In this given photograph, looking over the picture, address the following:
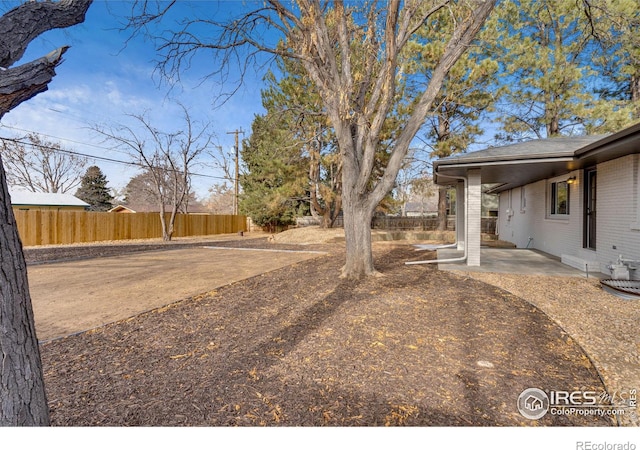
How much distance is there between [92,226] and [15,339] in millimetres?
17809

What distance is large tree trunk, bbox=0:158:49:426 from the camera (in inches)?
52.8

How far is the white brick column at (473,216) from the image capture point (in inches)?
279

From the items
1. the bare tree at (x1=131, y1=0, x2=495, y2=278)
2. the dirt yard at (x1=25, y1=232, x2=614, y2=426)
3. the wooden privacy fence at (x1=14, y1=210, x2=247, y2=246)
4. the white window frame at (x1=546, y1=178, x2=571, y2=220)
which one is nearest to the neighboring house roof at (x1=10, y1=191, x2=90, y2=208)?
the wooden privacy fence at (x1=14, y1=210, x2=247, y2=246)

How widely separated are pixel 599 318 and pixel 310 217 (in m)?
19.6

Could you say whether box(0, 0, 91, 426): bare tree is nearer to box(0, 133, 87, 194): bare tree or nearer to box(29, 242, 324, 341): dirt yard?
box(29, 242, 324, 341): dirt yard

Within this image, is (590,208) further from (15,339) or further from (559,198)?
(15,339)

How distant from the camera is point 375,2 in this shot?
5883mm

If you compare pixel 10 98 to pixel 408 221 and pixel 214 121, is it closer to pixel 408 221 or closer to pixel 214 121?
pixel 214 121

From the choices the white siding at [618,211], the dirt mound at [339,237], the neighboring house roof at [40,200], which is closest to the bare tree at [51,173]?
the neighboring house roof at [40,200]

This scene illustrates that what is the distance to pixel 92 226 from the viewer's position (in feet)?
51.8

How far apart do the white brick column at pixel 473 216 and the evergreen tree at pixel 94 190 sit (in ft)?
115

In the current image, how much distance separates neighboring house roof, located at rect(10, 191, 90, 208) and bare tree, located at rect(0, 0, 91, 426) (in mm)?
27426

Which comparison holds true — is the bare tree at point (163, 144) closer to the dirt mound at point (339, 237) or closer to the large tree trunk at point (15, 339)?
the dirt mound at point (339, 237)
